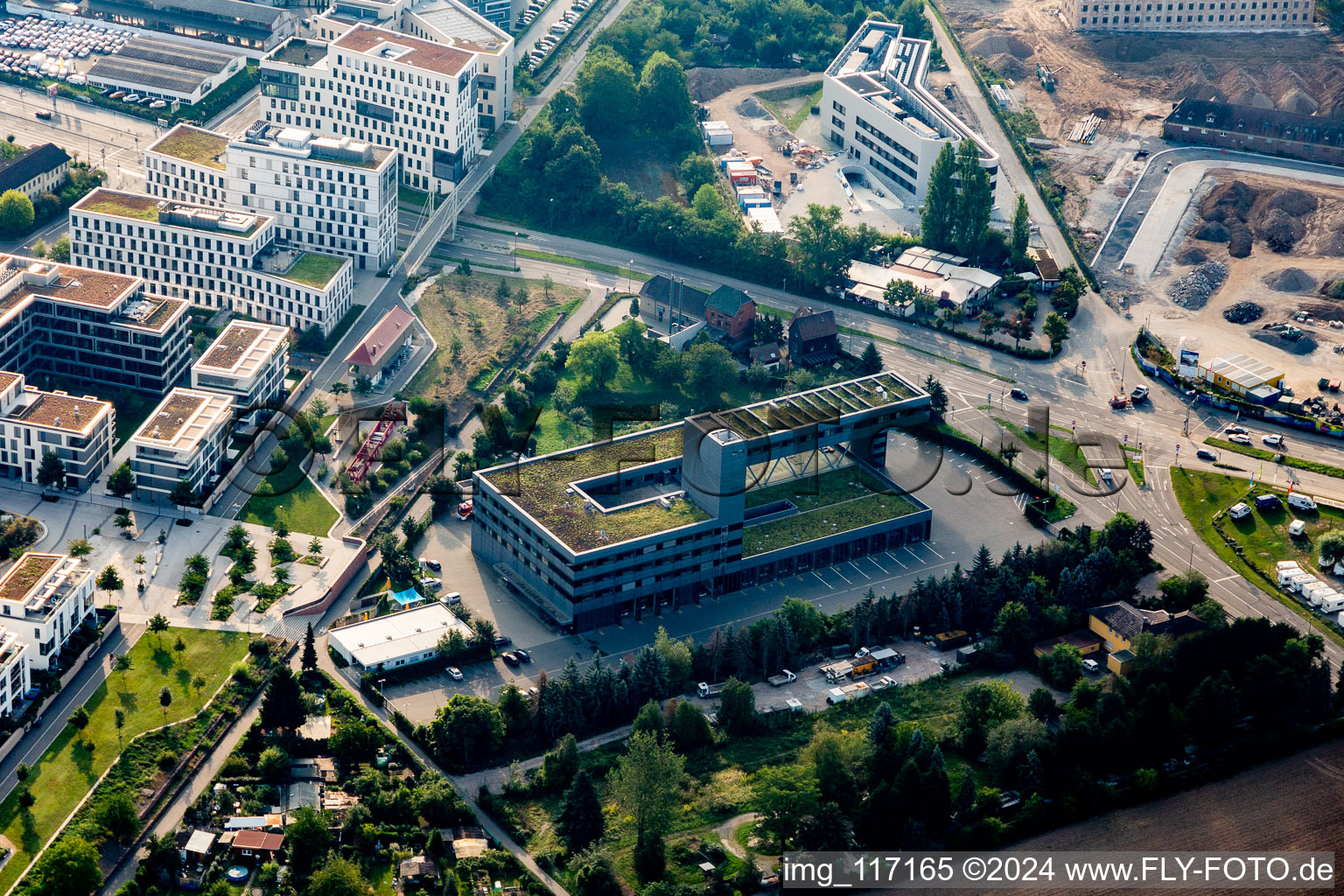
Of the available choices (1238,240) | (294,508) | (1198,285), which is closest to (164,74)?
(294,508)

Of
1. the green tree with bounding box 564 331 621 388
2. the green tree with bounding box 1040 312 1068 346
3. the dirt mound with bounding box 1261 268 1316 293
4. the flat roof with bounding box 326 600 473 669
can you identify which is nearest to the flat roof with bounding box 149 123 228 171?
the green tree with bounding box 564 331 621 388

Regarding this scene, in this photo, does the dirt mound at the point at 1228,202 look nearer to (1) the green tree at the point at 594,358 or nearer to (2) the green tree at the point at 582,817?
(1) the green tree at the point at 594,358

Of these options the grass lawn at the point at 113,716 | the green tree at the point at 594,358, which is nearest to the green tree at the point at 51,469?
the grass lawn at the point at 113,716

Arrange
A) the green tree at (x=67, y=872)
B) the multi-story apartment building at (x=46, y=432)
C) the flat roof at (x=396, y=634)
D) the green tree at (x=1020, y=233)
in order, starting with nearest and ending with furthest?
the green tree at (x=67, y=872), the flat roof at (x=396, y=634), the multi-story apartment building at (x=46, y=432), the green tree at (x=1020, y=233)

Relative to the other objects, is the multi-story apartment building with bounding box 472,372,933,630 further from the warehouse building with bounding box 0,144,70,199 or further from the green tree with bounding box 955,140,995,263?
the warehouse building with bounding box 0,144,70,199

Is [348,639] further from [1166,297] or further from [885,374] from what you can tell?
[1166,297]

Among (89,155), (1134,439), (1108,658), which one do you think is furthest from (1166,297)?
(89,155)
